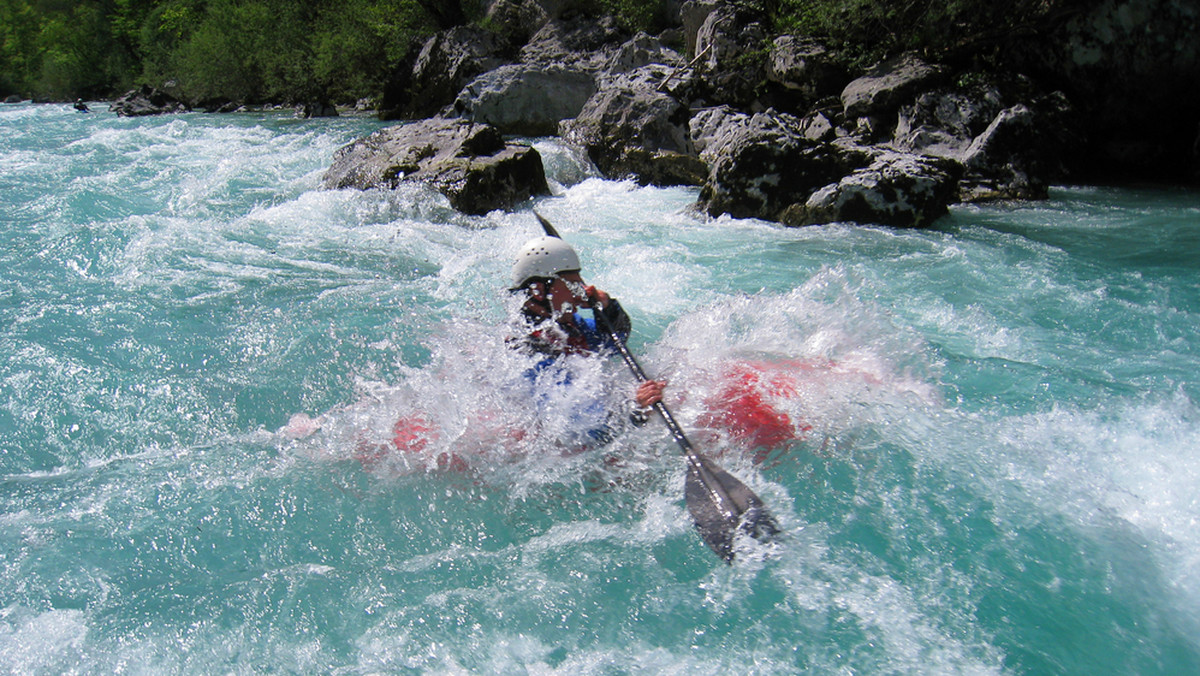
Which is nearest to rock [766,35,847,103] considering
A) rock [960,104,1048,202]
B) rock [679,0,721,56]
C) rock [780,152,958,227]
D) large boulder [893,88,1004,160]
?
large boulder [893,88,1004,160]

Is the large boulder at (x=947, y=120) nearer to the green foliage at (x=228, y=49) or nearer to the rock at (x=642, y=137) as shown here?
the rock at (x=642, y=137)

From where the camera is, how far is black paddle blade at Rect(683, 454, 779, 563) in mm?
2779

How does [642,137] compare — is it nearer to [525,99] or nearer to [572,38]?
[525,99]

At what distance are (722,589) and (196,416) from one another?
2977 millimetres

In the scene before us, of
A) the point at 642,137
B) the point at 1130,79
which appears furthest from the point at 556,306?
the point at 1130,79

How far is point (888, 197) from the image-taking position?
24.8ft

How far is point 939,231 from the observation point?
288 inches

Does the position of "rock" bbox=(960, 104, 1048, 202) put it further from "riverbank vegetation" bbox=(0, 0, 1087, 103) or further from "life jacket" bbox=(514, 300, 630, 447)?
"life jacket" bbox=(514, 300, 630, 447)

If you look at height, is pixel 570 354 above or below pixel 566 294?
below

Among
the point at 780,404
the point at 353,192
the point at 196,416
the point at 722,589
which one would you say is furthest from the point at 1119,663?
the point at 353,192

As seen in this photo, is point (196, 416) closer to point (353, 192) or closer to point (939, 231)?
point (353, 192)

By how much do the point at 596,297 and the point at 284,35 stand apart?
78.9 feet

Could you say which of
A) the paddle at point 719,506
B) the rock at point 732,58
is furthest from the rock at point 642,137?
the paddle at point 719,506

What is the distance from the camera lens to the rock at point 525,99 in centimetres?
1306
